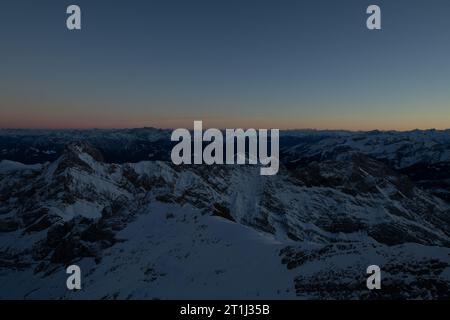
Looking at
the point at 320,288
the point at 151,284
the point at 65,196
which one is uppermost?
the point at 320,288

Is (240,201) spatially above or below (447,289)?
below

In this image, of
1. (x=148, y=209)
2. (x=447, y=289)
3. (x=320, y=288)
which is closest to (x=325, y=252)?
(x=320, y=288)

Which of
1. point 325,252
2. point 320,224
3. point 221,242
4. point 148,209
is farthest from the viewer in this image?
point 320,224

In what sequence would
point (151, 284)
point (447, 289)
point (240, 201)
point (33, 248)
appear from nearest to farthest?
point (447, 289) < point (151, 284) < point (33, 248) < point (240, 201)

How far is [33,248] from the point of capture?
133375 millimetres

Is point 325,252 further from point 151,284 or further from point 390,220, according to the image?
point 390,220

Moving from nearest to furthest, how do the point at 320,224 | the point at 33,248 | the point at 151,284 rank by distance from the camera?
the point at 151,284 < the point at 33,248 < the point at 320,224

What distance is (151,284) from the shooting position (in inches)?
1710
